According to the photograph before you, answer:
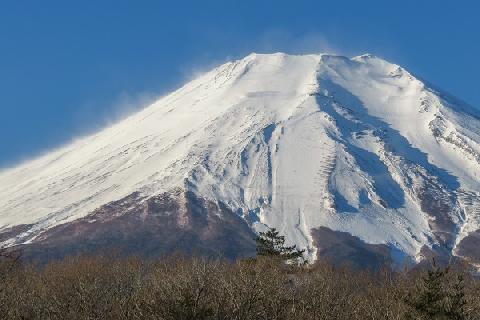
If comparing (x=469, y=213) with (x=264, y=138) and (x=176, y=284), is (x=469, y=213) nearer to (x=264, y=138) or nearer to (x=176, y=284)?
(x=264, y=138)

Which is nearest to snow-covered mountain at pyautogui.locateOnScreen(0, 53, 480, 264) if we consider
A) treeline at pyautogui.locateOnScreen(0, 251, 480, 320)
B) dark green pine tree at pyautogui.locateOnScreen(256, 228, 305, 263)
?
dark green pine tree at pyautogui.locateOnScreen(256, 228, 305, 263)

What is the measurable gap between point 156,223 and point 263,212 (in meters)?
14.8

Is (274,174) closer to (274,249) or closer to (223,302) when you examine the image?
(274,249)

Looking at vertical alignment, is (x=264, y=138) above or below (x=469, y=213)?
above

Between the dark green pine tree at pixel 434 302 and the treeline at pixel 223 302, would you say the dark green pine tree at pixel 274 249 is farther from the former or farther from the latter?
the dark green pine tree at pixel 434 302

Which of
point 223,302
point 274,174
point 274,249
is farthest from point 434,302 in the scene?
point 274,174

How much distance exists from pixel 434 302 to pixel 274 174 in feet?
337

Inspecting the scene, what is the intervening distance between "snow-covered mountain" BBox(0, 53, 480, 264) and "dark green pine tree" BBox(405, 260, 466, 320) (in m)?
75.7

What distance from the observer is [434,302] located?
23.2 metres

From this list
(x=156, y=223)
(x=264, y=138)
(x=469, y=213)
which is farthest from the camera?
(x=264, y=138)

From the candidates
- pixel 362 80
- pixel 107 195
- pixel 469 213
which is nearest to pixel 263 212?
pixel 107 195

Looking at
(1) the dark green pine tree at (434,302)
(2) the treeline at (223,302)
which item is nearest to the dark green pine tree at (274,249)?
(2) the treeline at (223,302)

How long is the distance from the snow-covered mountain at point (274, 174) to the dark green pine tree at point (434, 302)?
75689 mm

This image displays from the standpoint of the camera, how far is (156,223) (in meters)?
107
